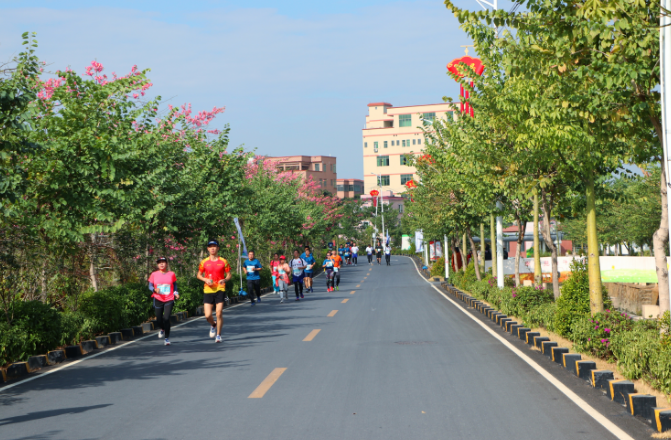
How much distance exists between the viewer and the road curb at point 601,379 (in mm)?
6953

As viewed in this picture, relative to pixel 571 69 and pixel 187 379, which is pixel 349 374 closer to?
pixel 187 379

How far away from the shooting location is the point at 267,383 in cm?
959

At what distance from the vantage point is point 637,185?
1462 inches

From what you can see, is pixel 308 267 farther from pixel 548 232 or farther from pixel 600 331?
pixel 600 331

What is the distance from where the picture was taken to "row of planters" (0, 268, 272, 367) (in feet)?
38.3

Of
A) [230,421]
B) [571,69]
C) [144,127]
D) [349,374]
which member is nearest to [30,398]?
[230,421]

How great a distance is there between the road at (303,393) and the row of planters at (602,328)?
3.35 ft

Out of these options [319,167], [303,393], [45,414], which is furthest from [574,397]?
[319,167]

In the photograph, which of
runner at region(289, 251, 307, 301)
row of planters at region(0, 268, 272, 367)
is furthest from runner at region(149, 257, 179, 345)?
runner at region(289, 251, 307, 301)

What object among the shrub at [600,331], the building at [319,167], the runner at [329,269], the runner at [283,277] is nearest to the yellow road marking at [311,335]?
the shrub at [600,331]

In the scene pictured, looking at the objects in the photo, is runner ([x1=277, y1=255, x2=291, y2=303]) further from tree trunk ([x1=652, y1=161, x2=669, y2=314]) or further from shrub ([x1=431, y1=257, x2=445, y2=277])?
tree trunk ([x1=652, y1=161, x2=669, y2=314])

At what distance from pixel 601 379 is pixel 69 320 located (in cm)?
944

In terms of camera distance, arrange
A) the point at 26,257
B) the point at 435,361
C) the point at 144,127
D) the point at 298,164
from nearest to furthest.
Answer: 1. the point at 435,361
2. the point at 26,257
3. the point at 144,127
4. the point at 298,164

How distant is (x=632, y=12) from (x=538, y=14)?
1.59m
